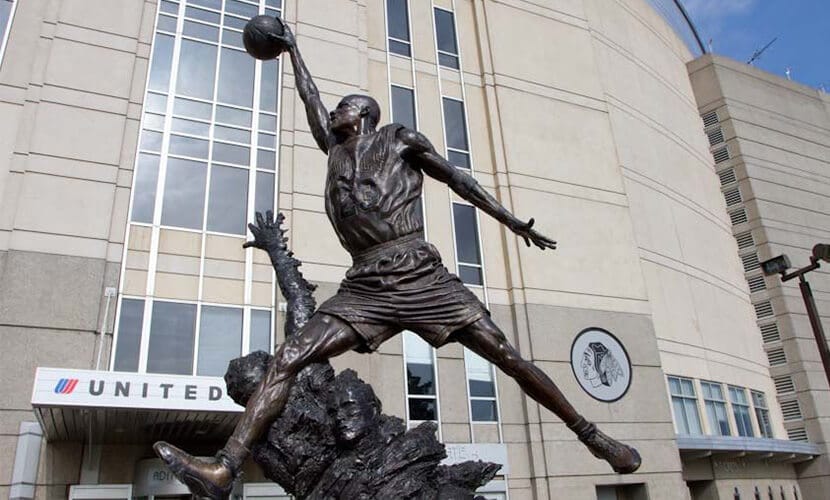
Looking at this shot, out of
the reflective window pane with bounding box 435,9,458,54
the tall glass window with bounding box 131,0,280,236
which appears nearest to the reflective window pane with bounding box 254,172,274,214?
the tall glass window with bounding box 131,0,280,236

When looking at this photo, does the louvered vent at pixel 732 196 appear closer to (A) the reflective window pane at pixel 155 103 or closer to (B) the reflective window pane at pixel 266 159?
(B) the reflective window pane at pixel 266 159

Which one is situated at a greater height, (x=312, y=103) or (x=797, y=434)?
(x=797, y=434)

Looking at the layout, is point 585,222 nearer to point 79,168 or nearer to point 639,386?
point 639,386

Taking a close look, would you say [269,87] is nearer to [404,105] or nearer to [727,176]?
[404,105]

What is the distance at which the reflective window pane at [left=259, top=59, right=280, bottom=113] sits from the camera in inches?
639

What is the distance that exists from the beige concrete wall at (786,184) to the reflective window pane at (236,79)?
74.9ft

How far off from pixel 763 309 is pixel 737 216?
4.34 metres

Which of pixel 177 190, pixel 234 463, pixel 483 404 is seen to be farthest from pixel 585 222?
pixel 234 463

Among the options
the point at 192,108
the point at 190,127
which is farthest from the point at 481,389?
the point at 192,108

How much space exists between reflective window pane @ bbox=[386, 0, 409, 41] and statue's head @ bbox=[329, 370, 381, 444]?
55.0 ft

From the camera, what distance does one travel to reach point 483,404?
637 inches

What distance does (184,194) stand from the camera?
1453 cm

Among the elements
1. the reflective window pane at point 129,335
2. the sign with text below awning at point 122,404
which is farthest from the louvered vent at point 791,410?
the reflective window pane at point 129,335

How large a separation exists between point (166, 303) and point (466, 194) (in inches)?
419
